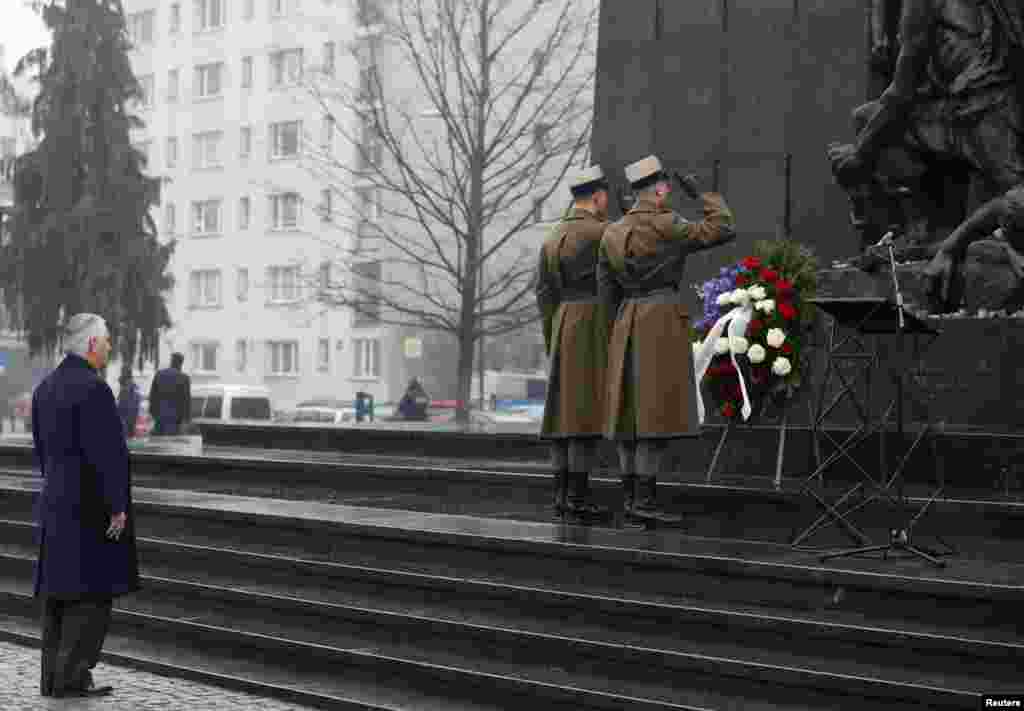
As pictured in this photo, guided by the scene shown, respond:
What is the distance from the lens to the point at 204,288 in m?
69.7

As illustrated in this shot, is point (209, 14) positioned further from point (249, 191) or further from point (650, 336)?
point (650, 336)

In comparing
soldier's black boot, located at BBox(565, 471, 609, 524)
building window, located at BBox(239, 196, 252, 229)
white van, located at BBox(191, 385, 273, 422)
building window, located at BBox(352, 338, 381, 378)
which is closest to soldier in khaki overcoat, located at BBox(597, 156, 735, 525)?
soldier's black boot, located at BBox(565, 471, 609, 524)

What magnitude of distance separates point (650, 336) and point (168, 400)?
17.1 m

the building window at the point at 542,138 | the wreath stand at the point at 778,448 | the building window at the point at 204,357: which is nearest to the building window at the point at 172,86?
the building window at the point at 204,357

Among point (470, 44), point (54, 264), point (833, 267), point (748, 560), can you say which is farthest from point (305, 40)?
point (748, 560)

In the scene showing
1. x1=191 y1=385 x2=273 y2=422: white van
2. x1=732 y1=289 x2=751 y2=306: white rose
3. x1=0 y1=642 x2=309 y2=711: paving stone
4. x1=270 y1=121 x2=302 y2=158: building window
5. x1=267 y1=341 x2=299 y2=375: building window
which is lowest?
x1=0 y1=642 x2=309 y2=711: paving stone

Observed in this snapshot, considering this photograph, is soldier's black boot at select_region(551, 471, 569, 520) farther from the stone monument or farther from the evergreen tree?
the evergreen tree

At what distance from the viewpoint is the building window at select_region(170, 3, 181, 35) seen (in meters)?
72.1

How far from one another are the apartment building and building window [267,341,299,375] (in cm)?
5

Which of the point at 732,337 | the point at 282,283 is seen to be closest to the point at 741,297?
the point at 732,337

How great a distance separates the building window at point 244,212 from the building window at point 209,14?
7.21 metres

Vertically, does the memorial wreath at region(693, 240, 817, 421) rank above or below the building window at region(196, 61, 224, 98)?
below

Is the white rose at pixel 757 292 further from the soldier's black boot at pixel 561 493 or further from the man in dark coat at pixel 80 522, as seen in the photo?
the man in dark coat at pixel 80 522

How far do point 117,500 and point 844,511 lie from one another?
3.97 metres
